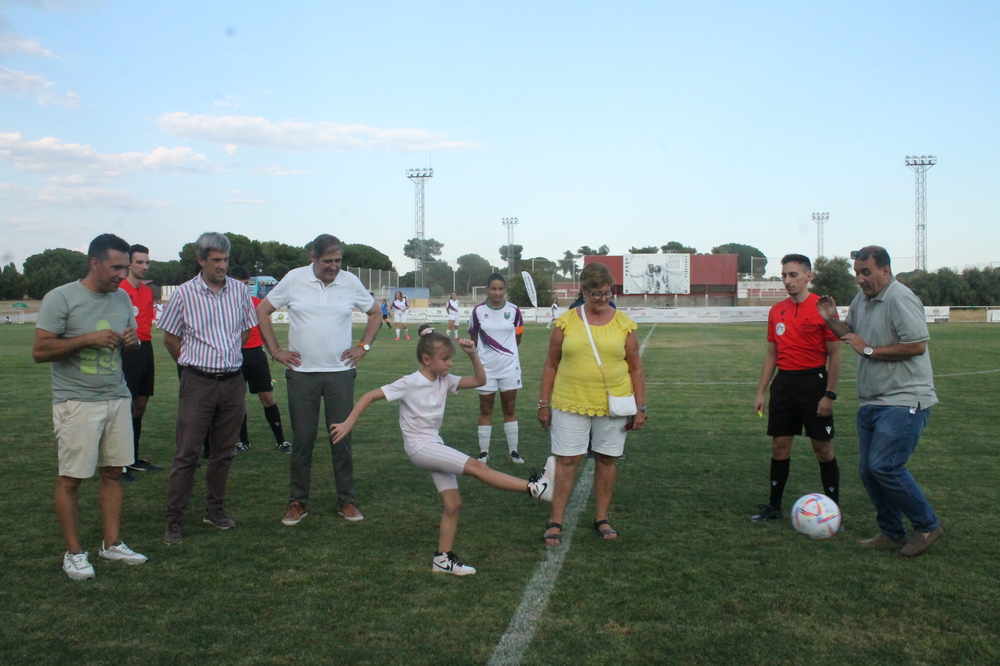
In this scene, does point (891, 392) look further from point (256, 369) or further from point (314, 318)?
point (256, 369)

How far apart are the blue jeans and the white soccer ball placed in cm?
32

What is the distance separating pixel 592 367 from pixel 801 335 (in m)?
Answer: 1.66

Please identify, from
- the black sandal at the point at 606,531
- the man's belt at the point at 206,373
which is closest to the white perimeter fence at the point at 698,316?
the man's belt at the point at 206,373

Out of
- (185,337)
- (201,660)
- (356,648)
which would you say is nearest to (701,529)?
(356,648)

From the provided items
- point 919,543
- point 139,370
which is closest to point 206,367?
point 139,370

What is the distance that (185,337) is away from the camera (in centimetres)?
559

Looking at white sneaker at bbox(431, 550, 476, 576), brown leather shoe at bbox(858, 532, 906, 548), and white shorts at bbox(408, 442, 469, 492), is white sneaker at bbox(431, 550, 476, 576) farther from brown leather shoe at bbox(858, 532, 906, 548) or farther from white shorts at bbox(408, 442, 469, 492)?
brown leather shoe at bbox(858, 532, 906, 548)

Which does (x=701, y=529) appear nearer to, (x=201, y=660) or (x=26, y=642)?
(x=201, y=660)

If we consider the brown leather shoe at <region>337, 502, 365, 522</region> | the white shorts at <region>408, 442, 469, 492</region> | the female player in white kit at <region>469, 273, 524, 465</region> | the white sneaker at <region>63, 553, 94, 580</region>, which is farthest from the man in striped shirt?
the female player in white kit at <region>469, 273, 524, 465</region>

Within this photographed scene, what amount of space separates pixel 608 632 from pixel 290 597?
179 centimetres

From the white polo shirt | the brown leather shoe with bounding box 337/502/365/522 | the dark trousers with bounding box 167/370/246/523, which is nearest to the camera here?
the dark trousers with bounding box 167/370/246/523

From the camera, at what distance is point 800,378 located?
18.7 ft

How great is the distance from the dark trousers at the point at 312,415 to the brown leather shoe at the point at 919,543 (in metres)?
3.92

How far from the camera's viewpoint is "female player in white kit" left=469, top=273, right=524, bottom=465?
7957mm
